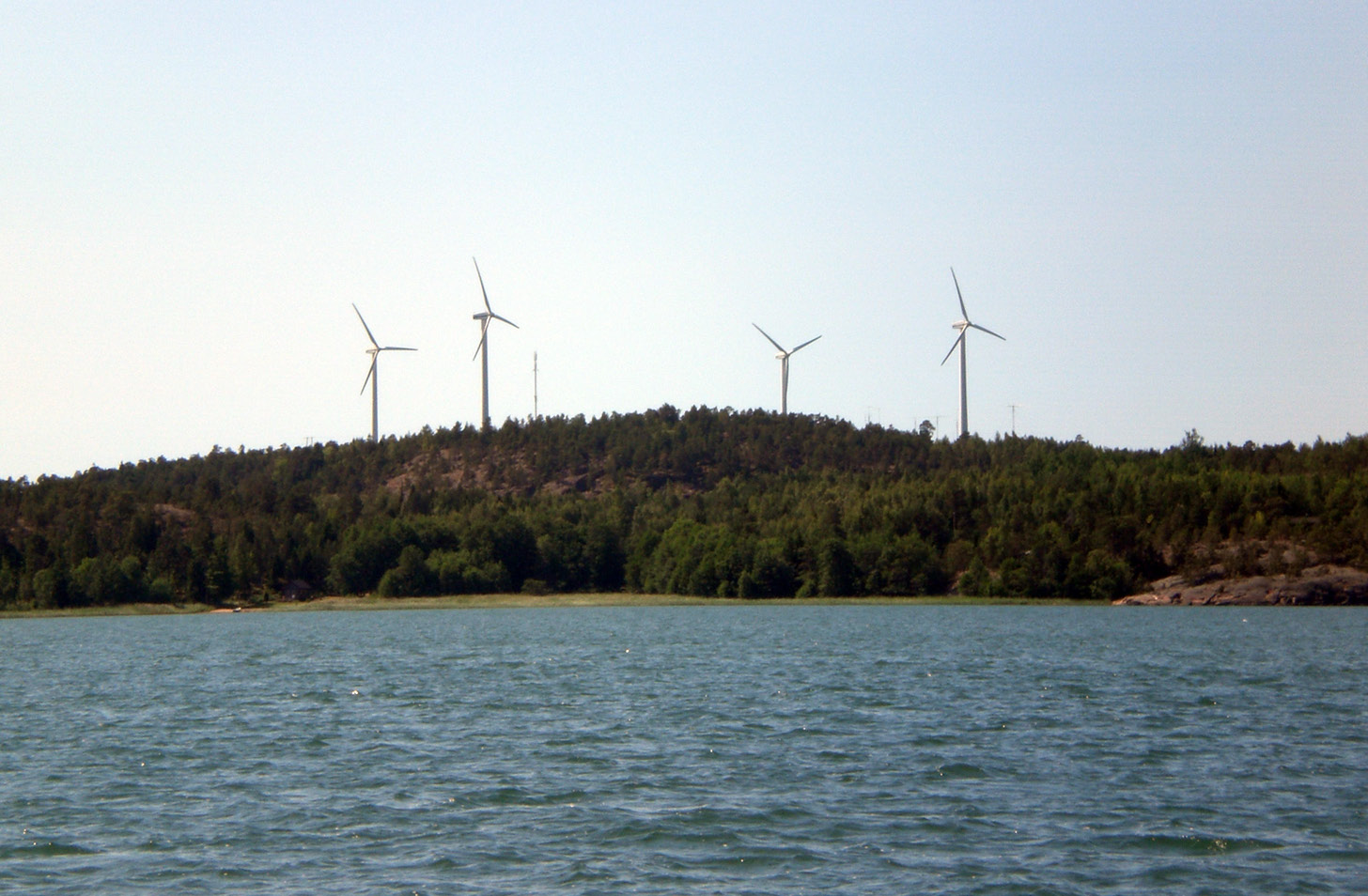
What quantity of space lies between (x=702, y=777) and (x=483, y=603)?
157447 mm

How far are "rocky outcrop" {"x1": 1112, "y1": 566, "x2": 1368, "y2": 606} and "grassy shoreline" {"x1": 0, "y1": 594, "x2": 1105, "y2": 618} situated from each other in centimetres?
858

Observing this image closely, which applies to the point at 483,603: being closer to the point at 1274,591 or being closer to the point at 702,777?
the point at 1274,591

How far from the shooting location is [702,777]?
125 feet

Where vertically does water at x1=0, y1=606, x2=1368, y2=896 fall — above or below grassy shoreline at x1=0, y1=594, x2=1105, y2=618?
below

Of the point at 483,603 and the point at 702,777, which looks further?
the point at 483,603

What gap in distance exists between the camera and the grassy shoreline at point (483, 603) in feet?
575

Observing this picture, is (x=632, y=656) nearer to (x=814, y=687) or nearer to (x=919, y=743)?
(x=814, y=687)

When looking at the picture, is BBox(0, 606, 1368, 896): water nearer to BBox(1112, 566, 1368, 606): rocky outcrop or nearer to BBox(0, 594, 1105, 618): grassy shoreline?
BBox(1112, 566, 1368, 606): rocky outcrop

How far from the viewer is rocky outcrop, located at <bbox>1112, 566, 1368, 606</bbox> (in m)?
159

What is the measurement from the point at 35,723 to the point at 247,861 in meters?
30.7

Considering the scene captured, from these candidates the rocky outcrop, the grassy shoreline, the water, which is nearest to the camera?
the water

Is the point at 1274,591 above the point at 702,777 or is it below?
above

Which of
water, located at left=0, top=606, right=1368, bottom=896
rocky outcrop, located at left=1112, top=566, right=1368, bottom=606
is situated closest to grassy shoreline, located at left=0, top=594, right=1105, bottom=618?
rocky outcrop, located at left=1112, top=566, right=1368, bottom=606

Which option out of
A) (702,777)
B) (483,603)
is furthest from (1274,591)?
(702,777)
